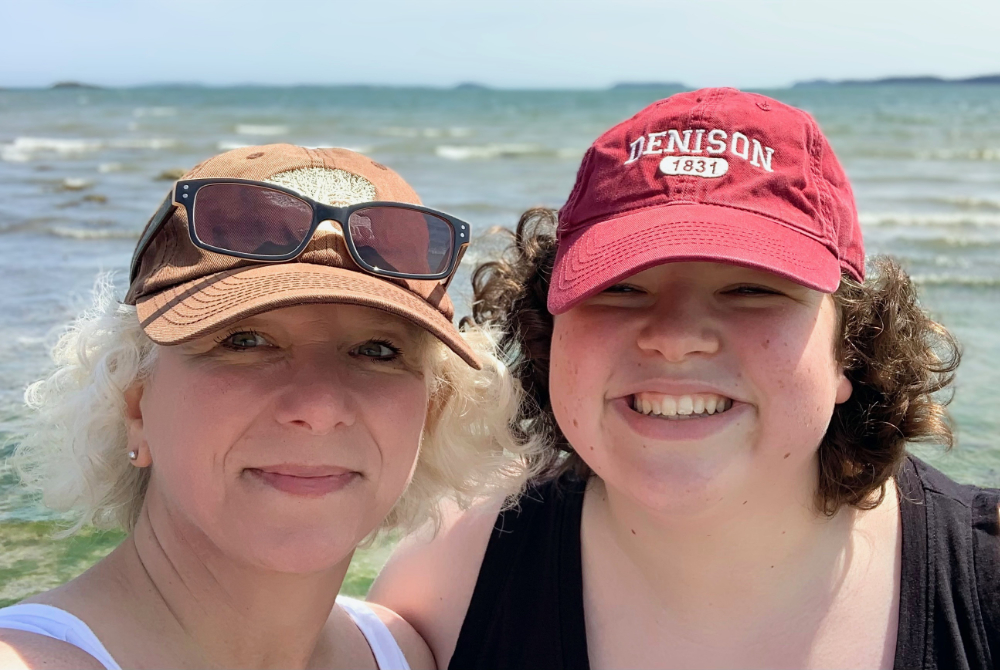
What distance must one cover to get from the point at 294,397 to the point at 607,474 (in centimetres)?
72

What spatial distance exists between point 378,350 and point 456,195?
36.0ft

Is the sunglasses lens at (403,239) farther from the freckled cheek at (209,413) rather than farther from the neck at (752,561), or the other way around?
the neck at (752,561)

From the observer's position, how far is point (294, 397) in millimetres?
1710

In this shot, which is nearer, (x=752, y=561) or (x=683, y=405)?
(x=683, y=405)

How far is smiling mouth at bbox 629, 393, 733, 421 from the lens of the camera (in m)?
1.89

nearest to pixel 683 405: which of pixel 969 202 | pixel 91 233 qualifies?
pixel 91 233

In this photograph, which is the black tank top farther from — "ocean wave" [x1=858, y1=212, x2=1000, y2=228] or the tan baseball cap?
"ocean wave" [x1=858, y1=212, x2=1000, y2=228]

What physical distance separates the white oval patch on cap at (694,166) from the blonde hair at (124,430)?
634mm

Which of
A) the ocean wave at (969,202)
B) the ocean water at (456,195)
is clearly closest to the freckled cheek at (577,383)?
the ocean water at (456,195)

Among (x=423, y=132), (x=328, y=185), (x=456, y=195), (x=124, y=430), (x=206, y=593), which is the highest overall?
(x=328, y=185)

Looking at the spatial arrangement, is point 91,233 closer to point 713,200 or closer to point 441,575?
point 441,575

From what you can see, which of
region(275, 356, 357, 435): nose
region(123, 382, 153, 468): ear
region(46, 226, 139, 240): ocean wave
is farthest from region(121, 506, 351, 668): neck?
region(46, 226, 139, 240): ocean wave

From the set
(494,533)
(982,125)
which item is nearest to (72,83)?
(982,125)

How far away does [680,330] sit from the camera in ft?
6.08
